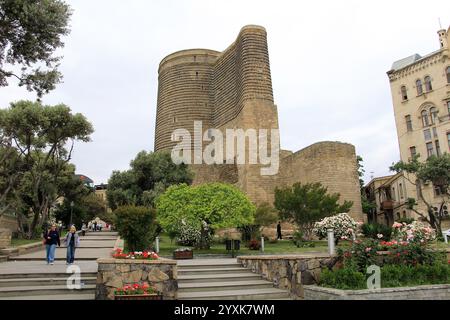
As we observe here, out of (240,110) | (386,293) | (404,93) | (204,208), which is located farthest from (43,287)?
(404,93)

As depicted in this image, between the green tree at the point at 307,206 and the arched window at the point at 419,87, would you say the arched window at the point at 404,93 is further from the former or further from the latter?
the green tree at the point at 307,206

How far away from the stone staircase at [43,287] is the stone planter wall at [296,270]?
378 centimetres

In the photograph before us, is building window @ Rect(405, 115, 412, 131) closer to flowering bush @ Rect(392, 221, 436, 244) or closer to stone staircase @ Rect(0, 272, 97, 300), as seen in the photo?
flowering bush @ Rect(392, 221, 436, 244)

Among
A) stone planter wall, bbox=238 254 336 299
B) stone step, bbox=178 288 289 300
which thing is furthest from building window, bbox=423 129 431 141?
stone step, bbox=178 288 289 300

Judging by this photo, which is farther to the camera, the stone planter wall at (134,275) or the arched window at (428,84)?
the arched window at (428,84)

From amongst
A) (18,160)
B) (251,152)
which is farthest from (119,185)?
→ (251,152)

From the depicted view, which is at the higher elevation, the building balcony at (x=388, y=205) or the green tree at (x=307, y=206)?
the building balcony at (x=388, y=205)

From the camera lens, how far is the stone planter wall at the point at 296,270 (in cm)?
763

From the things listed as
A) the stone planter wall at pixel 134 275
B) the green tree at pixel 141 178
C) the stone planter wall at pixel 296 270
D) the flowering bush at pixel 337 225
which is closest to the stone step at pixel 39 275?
the stone planter wall at pixel 134 275

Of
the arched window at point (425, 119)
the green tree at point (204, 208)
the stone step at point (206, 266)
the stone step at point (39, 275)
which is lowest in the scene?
the stone step at point (39, 275)

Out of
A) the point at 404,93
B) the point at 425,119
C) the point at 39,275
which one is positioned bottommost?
the point at 39,275

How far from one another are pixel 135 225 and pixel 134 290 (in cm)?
762

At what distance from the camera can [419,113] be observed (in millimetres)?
36969

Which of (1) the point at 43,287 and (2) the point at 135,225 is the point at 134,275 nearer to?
(1) the point at 43,287
